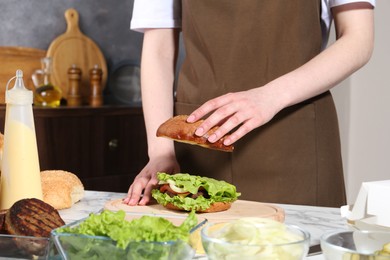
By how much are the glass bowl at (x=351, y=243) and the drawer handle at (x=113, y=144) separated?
2.76m

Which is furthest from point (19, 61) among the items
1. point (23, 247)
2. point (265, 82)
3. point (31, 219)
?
point (23, 247)

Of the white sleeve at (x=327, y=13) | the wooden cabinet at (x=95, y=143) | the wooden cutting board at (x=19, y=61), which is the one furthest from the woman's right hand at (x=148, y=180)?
the wooden cutting board at (x=19, y=61)

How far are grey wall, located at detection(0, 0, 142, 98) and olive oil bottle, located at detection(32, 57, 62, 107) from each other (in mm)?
254

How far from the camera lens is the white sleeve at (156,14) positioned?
2051 millimetres

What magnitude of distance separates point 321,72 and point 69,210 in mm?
701

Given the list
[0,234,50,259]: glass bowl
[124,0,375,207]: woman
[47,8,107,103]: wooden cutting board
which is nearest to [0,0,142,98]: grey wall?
[47,8,107,103]: wooden cutting board

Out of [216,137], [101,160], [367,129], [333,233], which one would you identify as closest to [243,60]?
[216,137]

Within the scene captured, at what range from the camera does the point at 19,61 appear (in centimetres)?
372

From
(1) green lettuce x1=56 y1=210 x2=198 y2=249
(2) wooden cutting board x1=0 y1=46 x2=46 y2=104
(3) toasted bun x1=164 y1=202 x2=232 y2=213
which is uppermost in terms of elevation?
(2) wooden cutting board x1=0 y1=46 x2=46 y2=104

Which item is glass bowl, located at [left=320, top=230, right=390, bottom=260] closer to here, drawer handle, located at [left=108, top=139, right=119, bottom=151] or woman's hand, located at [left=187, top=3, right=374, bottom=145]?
woman's hand, located at [left=187, top=3, right=374, bottom=145]

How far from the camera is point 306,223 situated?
1.43m

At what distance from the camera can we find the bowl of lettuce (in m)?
0.82

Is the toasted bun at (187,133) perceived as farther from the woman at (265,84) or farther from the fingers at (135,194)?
the woman at (265,84)

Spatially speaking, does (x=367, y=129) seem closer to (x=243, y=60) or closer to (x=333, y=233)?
(x=243, y=60)
